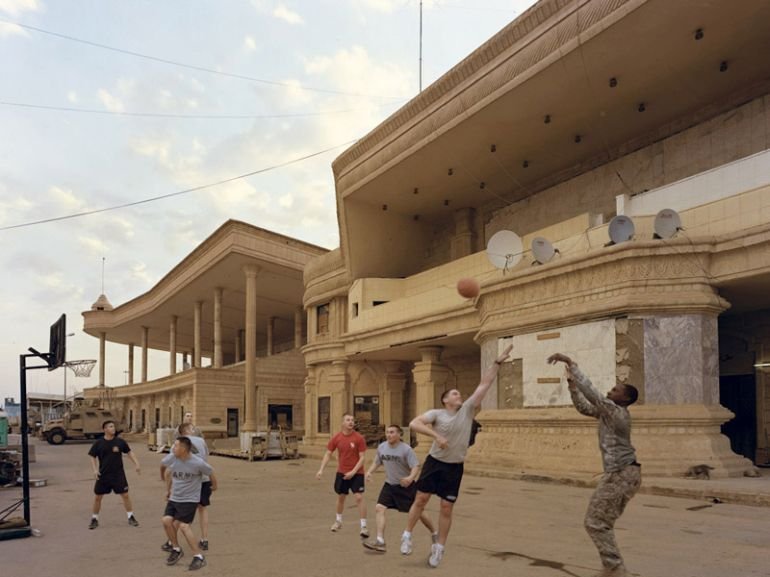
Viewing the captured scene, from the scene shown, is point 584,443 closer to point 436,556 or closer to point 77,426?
point 436,556

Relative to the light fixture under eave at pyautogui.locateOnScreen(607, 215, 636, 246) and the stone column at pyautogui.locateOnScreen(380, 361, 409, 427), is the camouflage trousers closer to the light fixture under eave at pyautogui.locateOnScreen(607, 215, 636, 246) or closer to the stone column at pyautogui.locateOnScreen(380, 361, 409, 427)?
the light fixture under eave at pyautogui.locateOnScreen(607, 215, 636, 246)

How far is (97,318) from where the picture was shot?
64.6 m

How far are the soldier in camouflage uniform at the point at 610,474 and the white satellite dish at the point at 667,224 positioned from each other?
1002cm

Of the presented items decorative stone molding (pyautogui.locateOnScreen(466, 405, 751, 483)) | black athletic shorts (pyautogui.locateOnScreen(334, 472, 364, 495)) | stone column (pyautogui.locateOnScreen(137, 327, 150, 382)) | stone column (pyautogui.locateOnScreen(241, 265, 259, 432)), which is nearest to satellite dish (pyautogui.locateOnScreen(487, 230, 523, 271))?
Answer: decorative stone molding (pyautogui.locateOnScreen(466, 405, 751, 483))

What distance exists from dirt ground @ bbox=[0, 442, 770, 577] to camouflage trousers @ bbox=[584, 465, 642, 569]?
2.86 feet

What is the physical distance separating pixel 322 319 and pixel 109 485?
21208 millimetres

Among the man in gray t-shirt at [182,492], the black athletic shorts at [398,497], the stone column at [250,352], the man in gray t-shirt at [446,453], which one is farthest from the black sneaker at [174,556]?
the stone column at [250,352]

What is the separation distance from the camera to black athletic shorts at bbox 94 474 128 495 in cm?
1027

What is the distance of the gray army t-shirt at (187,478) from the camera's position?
755cm

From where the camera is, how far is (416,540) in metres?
8.38

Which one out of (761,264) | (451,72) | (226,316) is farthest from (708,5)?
(226,316)

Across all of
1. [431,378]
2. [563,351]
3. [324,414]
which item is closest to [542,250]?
[563,351]

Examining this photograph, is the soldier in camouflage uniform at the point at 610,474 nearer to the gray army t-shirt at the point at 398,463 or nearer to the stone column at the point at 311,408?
the gray army t-shirt at the point at 398,463

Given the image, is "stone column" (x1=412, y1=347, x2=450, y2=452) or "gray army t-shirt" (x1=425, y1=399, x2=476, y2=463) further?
"stone column" (x1=412, y1=347, x2=450, y2=452)
